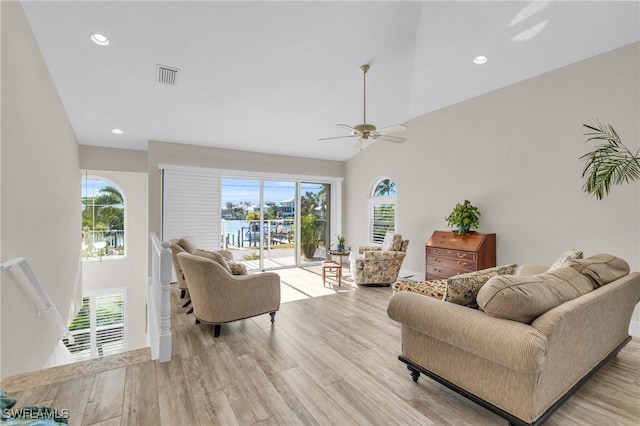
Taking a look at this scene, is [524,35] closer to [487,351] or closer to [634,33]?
[634,33]

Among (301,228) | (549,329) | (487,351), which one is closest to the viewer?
(549,329)

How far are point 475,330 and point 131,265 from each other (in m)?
7.22

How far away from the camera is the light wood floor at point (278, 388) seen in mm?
1914

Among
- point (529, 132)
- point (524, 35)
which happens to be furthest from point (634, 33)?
point (529, 132)

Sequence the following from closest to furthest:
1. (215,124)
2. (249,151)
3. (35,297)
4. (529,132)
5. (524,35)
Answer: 1. (35,297)
2. (524,35)
3. (529,132)
4. (215,124)
5. (249,151)

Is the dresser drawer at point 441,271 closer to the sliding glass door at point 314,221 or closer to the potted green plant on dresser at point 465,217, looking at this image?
the potted green plant on dresser at point 465,217

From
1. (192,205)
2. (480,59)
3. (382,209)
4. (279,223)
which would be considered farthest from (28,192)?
(382,209)

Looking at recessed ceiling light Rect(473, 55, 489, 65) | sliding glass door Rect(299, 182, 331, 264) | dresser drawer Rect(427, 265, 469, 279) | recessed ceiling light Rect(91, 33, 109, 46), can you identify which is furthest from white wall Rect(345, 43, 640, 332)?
recessed ceiling light Rect(91, 33, 109, 46)

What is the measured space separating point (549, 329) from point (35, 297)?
13.8 ft

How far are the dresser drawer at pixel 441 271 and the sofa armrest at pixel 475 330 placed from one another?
8.83ft

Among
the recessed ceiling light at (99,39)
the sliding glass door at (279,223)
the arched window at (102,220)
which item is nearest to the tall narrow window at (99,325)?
the arched window at (102,220)

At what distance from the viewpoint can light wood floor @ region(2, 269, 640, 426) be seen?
1.91 m

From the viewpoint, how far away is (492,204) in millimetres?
4633

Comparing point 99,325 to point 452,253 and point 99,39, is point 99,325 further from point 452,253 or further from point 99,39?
point 452,253
